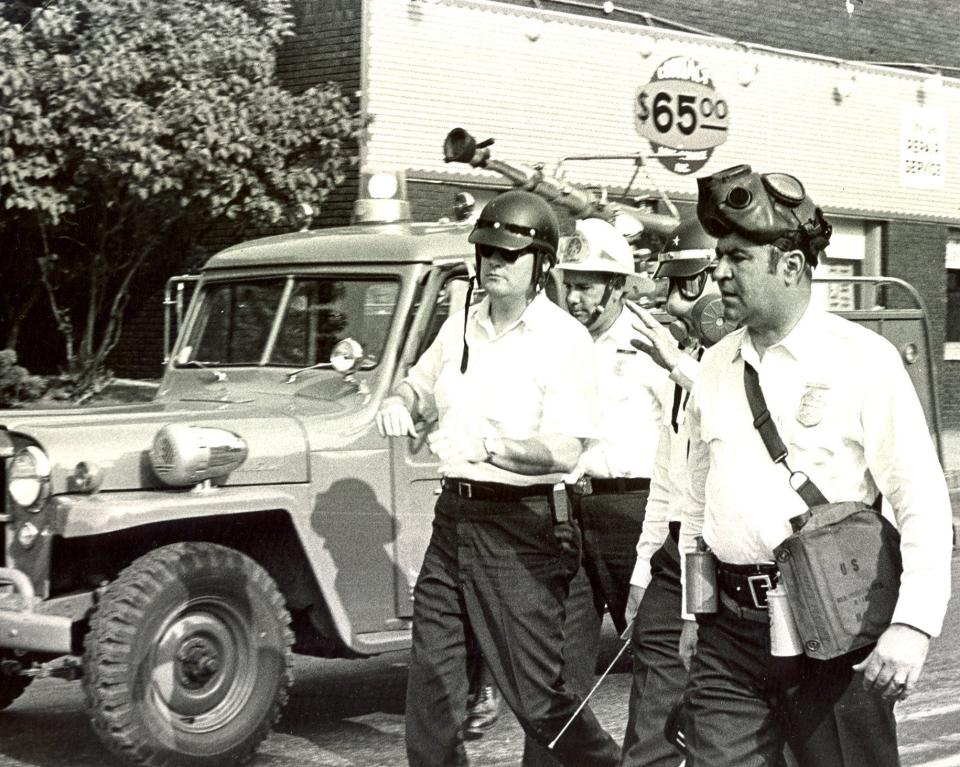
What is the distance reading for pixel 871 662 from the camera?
3.30 metres

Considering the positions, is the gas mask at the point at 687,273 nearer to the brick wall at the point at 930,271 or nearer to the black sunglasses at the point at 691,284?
the black sunglasses at the point at 691,284

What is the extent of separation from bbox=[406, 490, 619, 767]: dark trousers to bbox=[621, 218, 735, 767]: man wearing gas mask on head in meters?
0.25

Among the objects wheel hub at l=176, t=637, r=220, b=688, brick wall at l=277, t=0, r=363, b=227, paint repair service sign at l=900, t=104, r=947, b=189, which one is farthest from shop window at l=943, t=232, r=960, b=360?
wheel hub at l=176, t=637, r=220, b=688

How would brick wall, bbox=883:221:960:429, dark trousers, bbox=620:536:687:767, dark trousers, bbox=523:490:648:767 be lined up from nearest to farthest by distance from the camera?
dark trousers, bbox=620:536:687:767
dark trousers, bbox=523:490:648:767
brick wall, bbox=883:221:960:429

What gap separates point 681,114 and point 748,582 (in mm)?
15648

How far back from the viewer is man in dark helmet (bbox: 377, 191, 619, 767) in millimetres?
4621

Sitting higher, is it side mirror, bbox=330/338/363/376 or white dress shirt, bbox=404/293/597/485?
white dress shirt, bbox=404/293/597/485

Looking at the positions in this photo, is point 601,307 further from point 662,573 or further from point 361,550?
point 361,550

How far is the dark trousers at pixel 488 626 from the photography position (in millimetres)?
4621

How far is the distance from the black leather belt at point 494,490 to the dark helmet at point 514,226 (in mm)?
675

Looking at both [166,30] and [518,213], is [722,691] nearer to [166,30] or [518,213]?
[518,213]

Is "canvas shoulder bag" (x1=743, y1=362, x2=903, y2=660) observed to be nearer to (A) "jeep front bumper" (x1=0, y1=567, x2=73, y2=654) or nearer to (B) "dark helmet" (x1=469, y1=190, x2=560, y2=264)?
(B) "dark helmet" (x1=469, y1=190, x2=560, y2=264)

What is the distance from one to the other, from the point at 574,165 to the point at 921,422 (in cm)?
1440

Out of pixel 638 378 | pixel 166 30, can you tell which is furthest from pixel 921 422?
pixel 166 30
